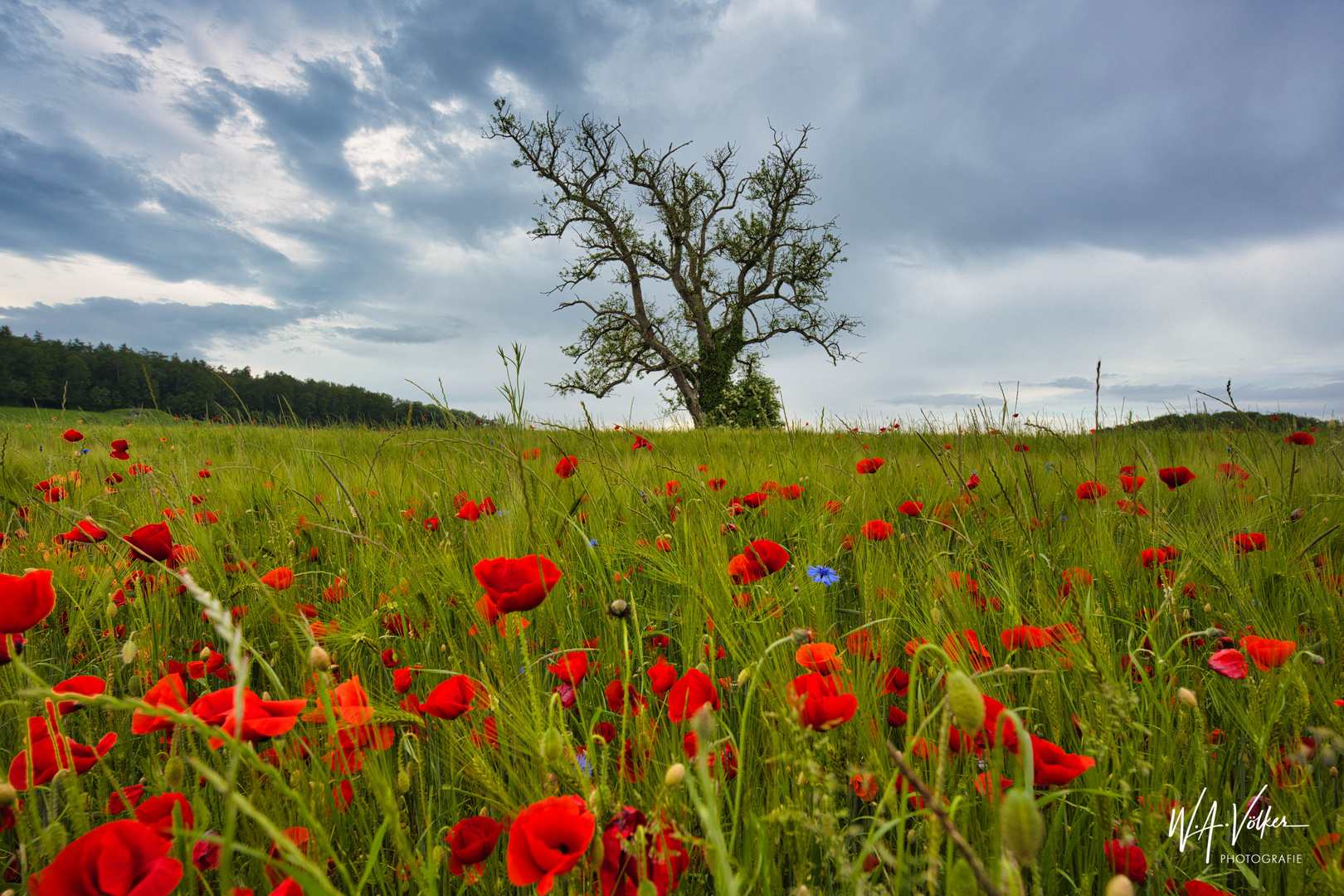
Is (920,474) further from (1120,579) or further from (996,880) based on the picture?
(996,880)

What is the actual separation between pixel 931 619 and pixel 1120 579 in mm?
743

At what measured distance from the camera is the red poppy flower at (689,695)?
0.72 m

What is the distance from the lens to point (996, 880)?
71cm

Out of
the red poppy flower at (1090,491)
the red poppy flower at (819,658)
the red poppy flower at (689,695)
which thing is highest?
the red poppy flower at (1090,491)

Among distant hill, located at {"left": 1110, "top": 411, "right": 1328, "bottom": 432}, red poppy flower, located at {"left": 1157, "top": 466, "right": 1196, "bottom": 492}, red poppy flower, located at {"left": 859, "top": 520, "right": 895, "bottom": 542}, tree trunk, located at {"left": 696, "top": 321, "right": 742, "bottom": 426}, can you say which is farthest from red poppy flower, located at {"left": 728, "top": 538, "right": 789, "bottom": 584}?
tree trunk, located at {"left": 696, "top": 321, "right": 742, "bottom": 426}

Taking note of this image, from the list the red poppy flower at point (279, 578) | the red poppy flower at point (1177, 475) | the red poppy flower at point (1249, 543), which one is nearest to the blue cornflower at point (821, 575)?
the red poppy flower at point (279, 578)

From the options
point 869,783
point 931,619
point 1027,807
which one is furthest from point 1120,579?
point 1027,807

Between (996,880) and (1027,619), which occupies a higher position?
(1027,619)

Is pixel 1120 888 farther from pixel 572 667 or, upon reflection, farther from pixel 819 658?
pixel 572 667

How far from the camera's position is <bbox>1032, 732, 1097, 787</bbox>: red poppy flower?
1.87ft

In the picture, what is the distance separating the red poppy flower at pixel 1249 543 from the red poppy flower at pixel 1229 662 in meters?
0.88

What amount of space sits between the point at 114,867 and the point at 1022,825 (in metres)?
0.75

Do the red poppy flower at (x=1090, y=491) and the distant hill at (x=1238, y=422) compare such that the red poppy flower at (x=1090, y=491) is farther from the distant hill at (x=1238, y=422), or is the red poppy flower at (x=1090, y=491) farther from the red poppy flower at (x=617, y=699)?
the distant hill at (x=1238, y=422)

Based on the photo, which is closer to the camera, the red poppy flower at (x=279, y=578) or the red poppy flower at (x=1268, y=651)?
the red poppy flower at (x=1268, y=651)
